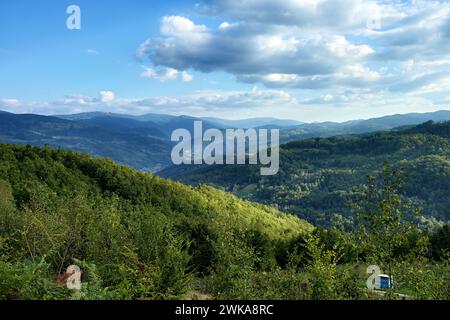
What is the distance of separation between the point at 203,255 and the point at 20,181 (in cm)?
4136

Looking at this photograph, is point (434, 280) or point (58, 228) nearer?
point (434, 280)

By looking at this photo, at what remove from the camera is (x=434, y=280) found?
51.9 ft

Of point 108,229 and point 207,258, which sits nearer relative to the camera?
point 108,229

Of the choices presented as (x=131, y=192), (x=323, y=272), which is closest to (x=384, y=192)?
(x=323, y=272)

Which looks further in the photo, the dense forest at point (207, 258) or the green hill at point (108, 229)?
the green hill at point (108, 229)

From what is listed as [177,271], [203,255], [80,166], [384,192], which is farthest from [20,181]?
[384,192]

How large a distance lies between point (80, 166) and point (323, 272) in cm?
9464

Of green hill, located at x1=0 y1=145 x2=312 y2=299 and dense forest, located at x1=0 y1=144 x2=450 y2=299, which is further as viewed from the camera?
green hill, located at x1=0 y1=145 x2=312 y2=299

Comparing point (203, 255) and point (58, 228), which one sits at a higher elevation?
point (58, 228)

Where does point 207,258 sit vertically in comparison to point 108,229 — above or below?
below
